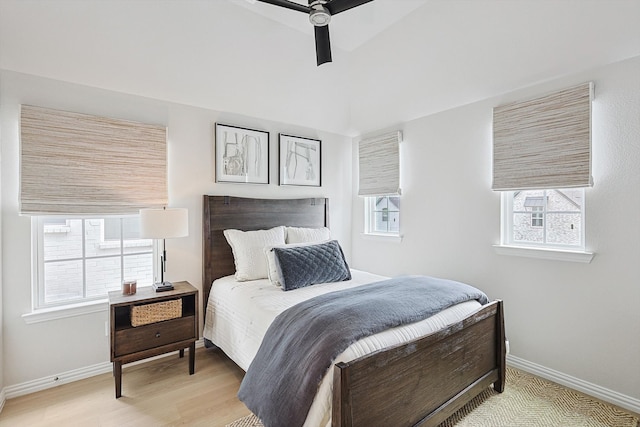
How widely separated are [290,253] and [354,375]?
54.0 inches

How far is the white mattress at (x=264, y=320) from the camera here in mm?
1502

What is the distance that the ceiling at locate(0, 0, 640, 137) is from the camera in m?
2.15

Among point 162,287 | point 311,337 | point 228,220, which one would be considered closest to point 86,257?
point 162,287

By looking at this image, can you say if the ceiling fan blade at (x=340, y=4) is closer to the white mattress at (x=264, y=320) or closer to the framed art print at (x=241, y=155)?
the framed art print at (x=241, y=155)

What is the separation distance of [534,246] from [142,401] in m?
3.14

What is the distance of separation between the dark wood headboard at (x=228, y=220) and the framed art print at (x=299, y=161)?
0.27 metres

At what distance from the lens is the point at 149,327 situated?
2.34 m

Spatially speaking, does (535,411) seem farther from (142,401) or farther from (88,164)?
(88,164)

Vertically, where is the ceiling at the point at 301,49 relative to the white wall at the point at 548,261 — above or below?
above

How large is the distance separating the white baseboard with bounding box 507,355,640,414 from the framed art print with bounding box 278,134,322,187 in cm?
263

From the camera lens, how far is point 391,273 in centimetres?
377

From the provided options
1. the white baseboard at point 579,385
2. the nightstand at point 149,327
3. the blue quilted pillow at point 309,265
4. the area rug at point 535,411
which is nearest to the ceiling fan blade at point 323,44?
the blue quilted pillow at point 309,265

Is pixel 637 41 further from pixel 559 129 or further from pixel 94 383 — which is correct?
pixel 94 383

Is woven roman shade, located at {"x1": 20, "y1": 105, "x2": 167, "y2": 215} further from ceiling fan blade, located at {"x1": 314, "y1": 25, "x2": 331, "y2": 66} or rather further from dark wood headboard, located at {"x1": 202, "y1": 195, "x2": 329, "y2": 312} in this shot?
ceiling fan blade, located at {"x1": 314, "y1": 25, "x2": 331, "y2": 66}
